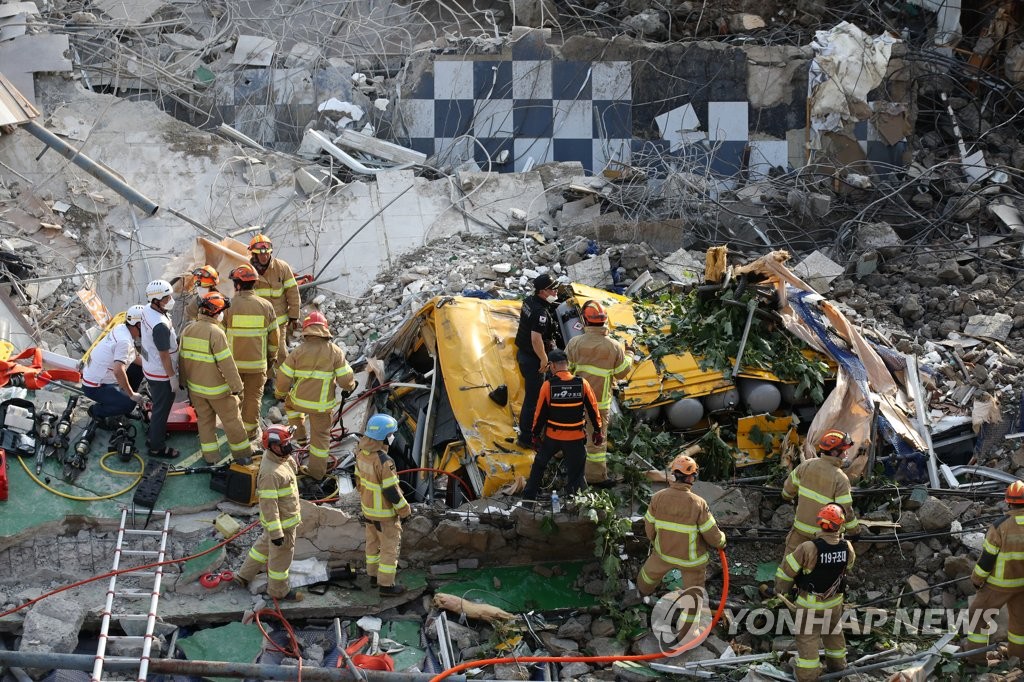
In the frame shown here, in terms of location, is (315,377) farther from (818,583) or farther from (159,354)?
(818,583)

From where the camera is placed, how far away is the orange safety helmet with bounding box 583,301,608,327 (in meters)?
10.8

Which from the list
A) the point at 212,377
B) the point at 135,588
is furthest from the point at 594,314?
the point at 135,588

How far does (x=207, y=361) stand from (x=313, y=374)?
867 mm

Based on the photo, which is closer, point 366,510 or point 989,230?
point 366,510

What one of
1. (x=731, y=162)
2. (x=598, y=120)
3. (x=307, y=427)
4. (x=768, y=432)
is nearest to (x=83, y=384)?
(x=307, y=427)

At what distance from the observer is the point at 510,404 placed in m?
11.4

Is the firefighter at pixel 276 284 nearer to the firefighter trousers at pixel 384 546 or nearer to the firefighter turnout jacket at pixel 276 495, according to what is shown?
the firefighter turnout jacket at pixel 276 495

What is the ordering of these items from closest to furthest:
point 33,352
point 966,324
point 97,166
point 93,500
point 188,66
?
point 93,500
point 33,352
point 966,324
point 97,166
point 188,66

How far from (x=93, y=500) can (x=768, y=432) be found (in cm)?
575

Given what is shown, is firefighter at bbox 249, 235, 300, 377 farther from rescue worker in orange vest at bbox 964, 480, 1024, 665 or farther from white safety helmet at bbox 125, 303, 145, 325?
rescue worker in orange vest at bbox 964, 480, 1024, 665

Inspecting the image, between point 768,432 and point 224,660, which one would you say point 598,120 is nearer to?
point 768,432

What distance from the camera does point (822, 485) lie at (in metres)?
9.80

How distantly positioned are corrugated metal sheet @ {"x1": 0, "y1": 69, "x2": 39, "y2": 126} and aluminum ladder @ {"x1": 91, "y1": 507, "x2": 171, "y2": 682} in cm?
519

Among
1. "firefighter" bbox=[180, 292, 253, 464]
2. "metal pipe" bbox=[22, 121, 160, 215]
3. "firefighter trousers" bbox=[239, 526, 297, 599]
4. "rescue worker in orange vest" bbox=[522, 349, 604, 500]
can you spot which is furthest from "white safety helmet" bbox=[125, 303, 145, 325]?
"rescue worker in orange vest" bbox=[522, 349, 604, 500]
